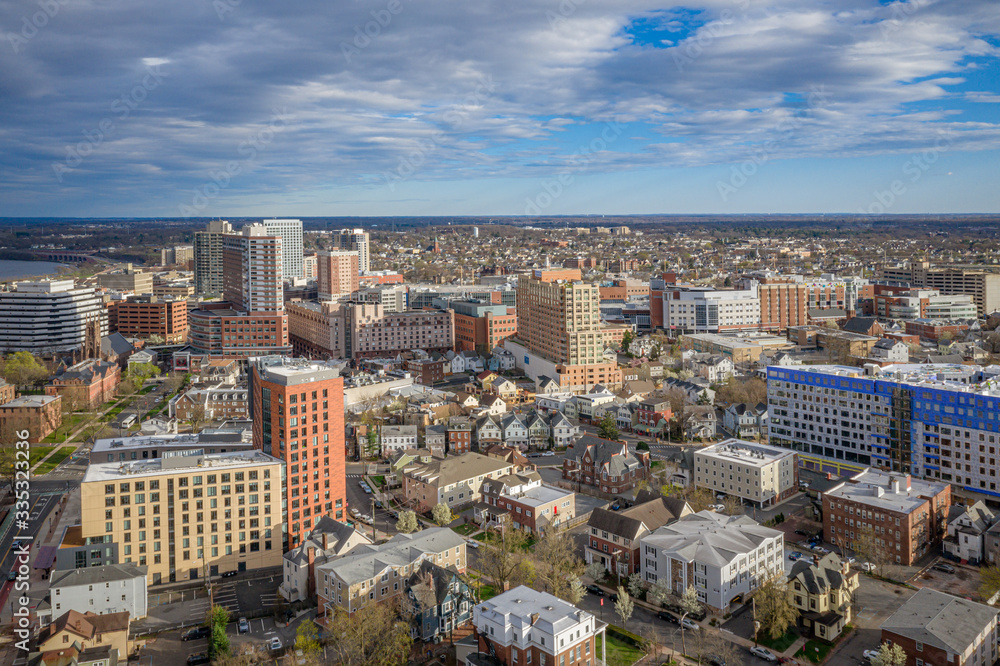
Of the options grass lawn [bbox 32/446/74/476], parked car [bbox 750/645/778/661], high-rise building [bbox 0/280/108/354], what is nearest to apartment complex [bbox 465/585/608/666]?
parked car [bbox 750/645/778/661]

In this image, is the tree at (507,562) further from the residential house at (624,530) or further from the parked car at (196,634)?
the parked car at (196,634)

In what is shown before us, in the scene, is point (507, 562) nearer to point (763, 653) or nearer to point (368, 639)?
point (368, 639)

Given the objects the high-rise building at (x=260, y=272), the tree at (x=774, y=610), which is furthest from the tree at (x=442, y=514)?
the high-rise building at (x=260, y=272)

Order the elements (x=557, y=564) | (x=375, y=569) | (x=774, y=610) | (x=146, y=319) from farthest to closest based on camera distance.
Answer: (x=146, y=319) < (x=557, y=564) < (x=375, y=569) < (x=774, y=610)

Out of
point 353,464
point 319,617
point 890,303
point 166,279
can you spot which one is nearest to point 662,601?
point 319,617

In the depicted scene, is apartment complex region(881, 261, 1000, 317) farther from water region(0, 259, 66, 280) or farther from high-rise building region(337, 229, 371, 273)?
water region(0, 259, 66, 280)

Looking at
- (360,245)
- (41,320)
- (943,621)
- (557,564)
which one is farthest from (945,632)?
(360,245)
